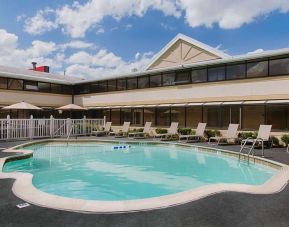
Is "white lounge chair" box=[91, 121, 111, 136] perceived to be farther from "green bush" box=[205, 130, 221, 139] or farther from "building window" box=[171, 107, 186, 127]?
"green bush" box=[205, 130, 221, 139]

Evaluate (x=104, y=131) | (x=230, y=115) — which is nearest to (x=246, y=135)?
(x=230, y=115)

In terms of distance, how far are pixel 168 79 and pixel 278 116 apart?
9.31 m

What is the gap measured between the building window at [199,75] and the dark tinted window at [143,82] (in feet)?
15.1

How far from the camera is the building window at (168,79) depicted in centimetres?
2418

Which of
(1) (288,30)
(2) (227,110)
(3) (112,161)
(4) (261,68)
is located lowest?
(3) (112,161)

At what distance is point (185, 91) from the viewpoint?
23188mm

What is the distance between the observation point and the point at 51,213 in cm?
554

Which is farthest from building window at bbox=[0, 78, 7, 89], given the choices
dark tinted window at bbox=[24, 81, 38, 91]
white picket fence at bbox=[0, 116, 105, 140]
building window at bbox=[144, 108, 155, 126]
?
building window at bbox=[144, 108, 155, 126]

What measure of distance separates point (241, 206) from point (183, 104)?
1680 cm

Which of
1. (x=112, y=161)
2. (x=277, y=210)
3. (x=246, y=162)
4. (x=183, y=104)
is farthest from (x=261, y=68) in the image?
(x=277, y=210)

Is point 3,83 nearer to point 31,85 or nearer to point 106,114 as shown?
point 31,85

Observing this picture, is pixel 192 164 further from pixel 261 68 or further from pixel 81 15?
pixel 81 15

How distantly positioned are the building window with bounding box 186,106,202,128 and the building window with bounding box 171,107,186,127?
0.33 metres

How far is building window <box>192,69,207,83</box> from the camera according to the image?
72.5ft
